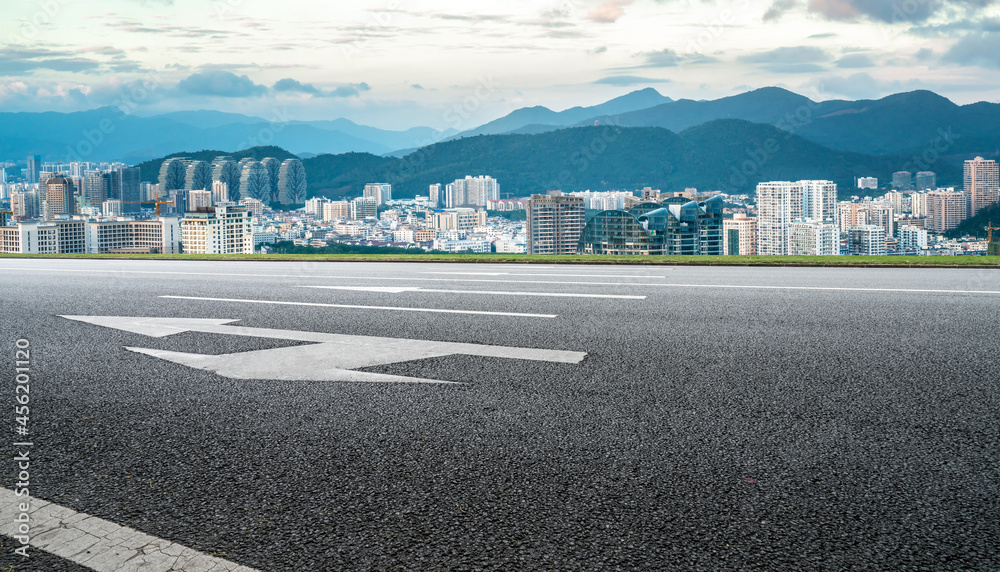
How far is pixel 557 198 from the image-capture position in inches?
3723

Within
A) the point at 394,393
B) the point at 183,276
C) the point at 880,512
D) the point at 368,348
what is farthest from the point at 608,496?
the point at 183,276

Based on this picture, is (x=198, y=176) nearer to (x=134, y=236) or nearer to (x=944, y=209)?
(x=134, y=236)

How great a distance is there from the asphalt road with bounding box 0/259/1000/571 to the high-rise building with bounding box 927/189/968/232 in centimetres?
11281

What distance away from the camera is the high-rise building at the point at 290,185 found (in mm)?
192500

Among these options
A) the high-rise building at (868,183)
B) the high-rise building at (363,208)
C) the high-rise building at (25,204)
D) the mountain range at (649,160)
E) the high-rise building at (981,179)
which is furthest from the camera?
the high-rise building at (363,208)

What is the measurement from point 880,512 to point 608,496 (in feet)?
2.95

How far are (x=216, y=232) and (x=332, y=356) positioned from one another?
6365cm

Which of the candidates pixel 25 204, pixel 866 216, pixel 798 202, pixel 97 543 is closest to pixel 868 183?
pixel 798 202

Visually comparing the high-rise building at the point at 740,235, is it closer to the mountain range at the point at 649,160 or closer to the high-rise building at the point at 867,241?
the high-rise building at the point at 867,241

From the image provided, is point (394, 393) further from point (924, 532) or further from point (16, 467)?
point (924, 532)

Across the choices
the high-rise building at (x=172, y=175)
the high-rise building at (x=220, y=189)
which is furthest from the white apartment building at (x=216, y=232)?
the high-rise building at (x=220, y=189)

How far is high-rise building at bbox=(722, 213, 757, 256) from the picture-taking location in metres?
75.7

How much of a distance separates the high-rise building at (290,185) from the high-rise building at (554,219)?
116 metres

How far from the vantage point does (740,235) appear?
264ft
